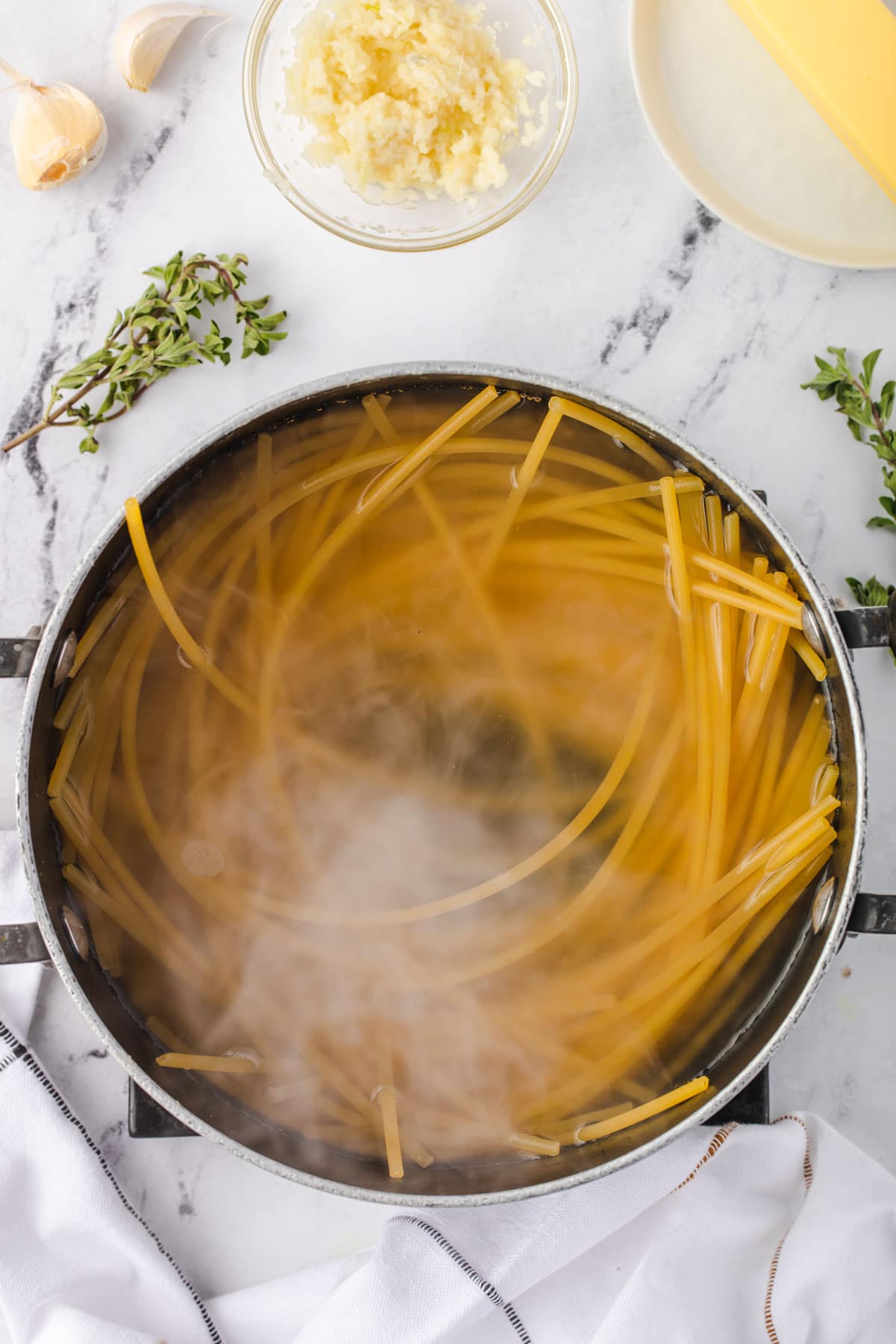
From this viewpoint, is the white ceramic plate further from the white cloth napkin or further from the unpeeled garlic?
the white cloth napkin

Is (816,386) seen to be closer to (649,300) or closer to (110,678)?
(649,300)

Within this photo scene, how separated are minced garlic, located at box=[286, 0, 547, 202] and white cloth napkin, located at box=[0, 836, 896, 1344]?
790 millimetres

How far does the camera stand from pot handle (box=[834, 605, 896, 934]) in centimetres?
89

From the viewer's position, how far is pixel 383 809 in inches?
39.0

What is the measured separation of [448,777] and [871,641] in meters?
0.39

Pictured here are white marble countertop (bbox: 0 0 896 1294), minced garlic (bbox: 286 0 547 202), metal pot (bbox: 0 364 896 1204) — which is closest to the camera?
A: metal pot (bbox: 0 364 896 1204)

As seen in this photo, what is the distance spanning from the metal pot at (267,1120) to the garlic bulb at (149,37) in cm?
41

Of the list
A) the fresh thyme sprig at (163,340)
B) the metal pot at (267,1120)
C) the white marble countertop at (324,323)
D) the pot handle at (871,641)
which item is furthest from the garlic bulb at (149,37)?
the pot handle at (871,641)

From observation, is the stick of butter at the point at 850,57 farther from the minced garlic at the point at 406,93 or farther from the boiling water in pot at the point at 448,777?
the boiling water in pot at the point at 448,777

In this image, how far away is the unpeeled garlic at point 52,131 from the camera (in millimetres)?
1042

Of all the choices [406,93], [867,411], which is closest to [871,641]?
[867,411]

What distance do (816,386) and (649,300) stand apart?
0.19 m

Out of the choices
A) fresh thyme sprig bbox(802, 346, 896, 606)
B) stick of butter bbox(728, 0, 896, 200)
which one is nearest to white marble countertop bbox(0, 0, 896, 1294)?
fresh thyme sprig bbox(802, 346, 896, 606)

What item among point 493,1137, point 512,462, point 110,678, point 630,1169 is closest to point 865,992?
point 630,1169
